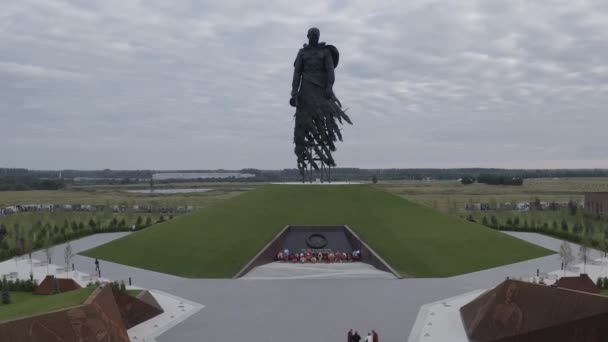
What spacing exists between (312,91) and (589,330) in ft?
87.4

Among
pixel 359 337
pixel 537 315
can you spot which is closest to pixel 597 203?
pixel 537 315

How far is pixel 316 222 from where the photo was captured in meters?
34.3

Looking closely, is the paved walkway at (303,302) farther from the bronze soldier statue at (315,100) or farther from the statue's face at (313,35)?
the statue's face at (313,35)

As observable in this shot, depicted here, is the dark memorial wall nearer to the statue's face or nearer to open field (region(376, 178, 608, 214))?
the statue's face

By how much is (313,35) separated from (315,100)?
479 centimetres

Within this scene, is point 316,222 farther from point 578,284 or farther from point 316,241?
point 578,284

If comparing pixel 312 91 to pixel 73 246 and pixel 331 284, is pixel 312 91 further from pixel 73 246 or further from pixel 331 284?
pixel 73 246

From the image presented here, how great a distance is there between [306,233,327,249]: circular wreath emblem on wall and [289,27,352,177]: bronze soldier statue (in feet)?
27.1

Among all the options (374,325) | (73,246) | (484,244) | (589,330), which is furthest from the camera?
(73,246)

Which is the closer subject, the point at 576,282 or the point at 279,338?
the point at 279,338

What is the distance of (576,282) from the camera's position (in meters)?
23.7

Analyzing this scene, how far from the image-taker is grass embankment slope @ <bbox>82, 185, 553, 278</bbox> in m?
29.8

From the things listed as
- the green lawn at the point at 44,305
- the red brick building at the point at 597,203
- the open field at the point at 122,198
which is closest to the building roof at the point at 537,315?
the green lawn at the point at 44,305

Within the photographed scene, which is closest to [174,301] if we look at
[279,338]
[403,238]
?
[279,338]
